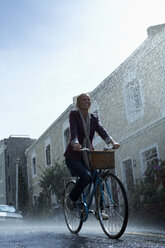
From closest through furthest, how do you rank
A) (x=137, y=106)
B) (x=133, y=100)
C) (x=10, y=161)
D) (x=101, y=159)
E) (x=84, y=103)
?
1. (x=101, y=159)
2. (x=84, y=103)
3. (x=137, y=106)
4. (x=133, y=100)
5. (x=10, y=161)

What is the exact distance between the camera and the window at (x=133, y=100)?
13.9 metres

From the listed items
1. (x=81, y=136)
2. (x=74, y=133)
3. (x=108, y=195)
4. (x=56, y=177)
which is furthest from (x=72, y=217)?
(x=56, y=177)

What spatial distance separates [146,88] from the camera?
13234mm

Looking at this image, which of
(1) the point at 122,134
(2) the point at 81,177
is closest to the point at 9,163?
(1) the point at 122,134

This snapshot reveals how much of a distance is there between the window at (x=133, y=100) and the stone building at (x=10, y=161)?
20.4m

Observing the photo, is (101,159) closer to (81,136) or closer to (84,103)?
(81,136)

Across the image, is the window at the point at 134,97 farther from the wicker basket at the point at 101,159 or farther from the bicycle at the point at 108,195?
the wicker basket at the point at 101,159

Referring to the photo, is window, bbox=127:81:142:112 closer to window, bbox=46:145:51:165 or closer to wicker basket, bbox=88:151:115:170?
wicker basket, bbox=88:151:115:170

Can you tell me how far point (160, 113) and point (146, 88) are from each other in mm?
1319

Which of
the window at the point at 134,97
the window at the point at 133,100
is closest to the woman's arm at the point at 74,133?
the window at the point at 133,100

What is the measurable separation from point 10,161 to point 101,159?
32.2 metres

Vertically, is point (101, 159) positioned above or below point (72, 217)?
above

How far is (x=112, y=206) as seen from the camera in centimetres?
412

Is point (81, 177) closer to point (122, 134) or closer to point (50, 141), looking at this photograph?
point (122, 134)
